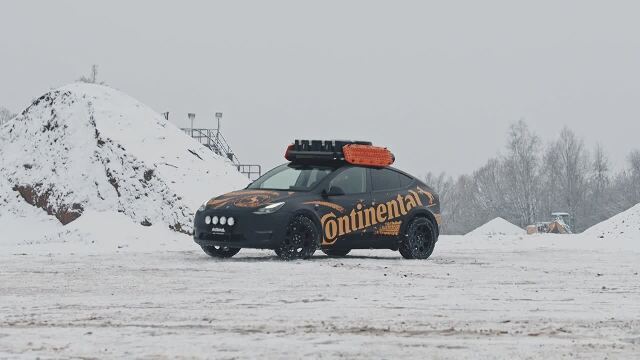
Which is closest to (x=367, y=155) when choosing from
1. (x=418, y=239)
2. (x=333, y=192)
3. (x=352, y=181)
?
(x=352, y=181)

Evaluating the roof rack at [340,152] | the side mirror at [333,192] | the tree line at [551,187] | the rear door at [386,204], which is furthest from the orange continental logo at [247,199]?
the tree line at [551,187]

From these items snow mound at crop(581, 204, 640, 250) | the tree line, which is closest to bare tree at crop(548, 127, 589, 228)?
the tree line

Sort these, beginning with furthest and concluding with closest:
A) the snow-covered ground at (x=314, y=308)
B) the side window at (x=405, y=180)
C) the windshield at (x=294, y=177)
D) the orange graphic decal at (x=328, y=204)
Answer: the side window at (x=405, y=180) → the windshield at (x=294, y=177) → the orange graphic decal at (x=328, y=204) → the snow-covered ground at (x=314, y=308)

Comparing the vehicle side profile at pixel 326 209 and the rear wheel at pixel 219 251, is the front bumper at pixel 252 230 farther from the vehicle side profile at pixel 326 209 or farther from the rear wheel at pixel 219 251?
the rear wheel at pixel 219 251

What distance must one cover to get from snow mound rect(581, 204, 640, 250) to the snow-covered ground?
1075 cm

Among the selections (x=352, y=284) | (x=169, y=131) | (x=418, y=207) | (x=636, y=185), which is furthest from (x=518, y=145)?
(x=352, y=284)

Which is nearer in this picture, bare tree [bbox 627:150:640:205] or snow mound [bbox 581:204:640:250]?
snow mound [bbox 581:204:640:250]

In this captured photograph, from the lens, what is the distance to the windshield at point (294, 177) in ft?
51.5

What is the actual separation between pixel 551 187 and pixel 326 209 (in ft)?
268

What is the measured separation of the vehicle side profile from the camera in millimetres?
14641

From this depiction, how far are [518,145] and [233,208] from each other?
79.0m

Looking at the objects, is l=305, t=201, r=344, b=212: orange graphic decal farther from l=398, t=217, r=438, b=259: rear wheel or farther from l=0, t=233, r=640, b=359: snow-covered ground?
l=398, t=217, r=438, b=259: rear wheel

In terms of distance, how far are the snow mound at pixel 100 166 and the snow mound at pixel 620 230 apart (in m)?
9.89

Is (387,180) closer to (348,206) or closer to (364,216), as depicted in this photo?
(364,216)
